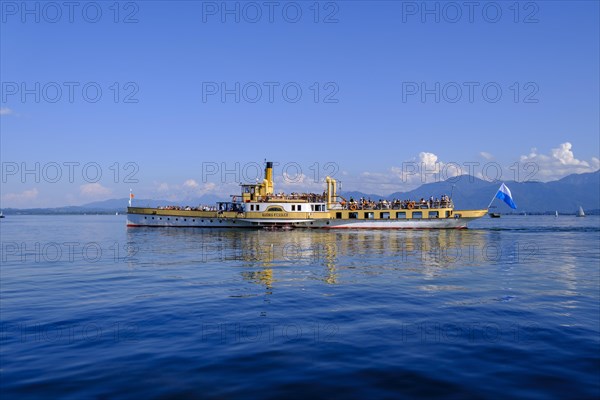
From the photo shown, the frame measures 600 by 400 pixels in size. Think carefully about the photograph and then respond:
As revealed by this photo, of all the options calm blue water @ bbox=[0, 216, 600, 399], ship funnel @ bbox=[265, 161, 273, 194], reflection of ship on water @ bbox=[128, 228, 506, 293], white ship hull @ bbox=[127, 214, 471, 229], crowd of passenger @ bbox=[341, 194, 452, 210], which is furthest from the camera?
ship funnel @ bbox=[265, 161, 273, 194]

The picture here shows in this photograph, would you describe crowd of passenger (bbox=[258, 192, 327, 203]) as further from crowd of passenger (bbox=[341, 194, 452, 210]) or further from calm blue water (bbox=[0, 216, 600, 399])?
calm blue water (bbox=[0, 216, 600, 399])

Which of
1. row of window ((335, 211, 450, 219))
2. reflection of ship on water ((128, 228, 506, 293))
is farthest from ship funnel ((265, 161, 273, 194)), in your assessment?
reflection of ship on water ((128, 228, 506, 293))

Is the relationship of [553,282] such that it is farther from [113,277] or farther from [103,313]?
[113,277]

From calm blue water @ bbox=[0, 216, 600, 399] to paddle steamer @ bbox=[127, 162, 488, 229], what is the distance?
1856 inches

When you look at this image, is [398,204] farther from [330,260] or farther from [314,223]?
[330,260]

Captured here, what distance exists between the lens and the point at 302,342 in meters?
12.2

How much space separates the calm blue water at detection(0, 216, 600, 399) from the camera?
30.3ft

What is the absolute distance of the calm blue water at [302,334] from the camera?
364 inches

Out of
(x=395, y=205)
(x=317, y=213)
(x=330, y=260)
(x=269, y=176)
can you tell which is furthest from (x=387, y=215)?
(x=330, y=260)

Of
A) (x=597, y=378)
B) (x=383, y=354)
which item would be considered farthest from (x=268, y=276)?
(x=597, y=378)

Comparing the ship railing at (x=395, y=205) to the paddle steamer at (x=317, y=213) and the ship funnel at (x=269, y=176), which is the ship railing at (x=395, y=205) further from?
the ship funnel at (x=269, y=176)

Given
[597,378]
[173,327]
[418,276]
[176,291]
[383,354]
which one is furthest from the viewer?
[418,276]

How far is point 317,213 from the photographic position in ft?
248

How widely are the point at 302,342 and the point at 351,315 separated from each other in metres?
3.75
